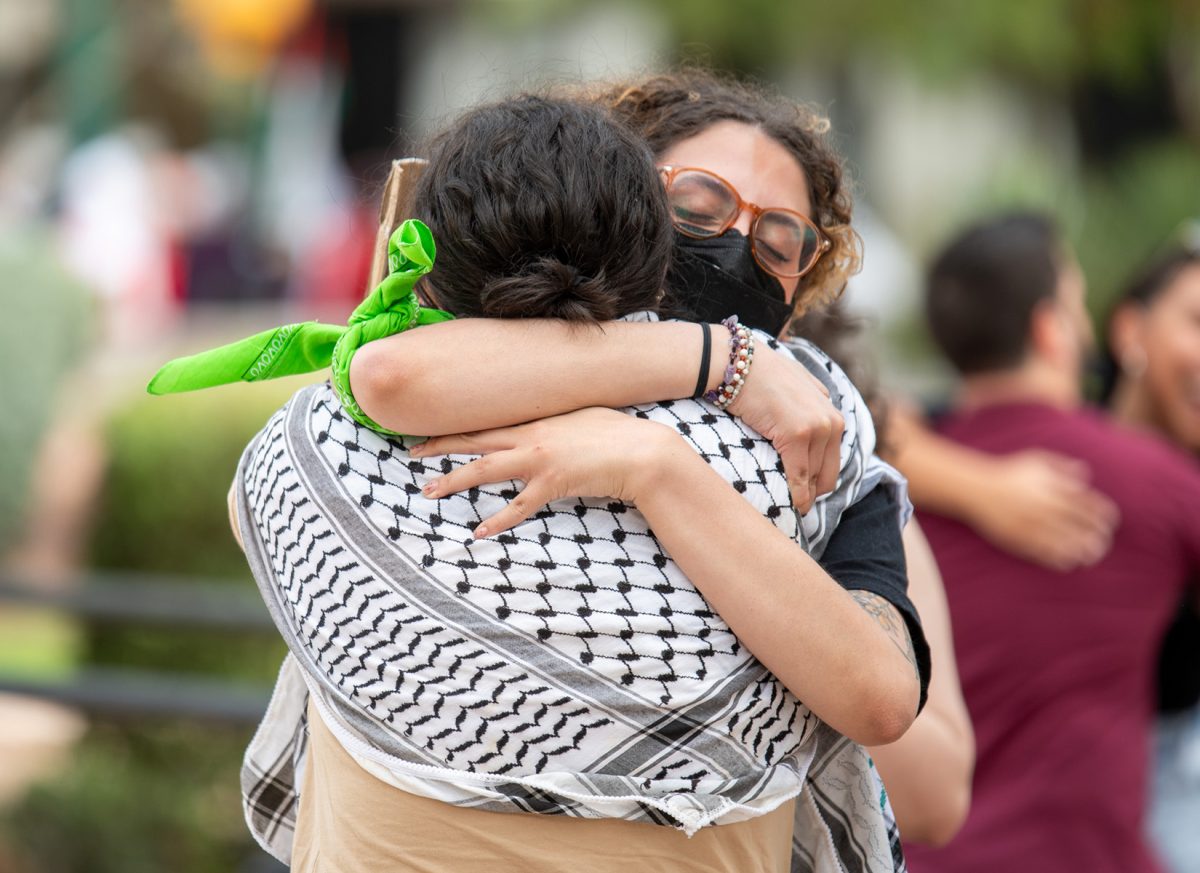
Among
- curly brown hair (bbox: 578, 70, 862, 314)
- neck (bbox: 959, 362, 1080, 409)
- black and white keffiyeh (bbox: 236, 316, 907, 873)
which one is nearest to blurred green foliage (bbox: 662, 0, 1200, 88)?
neck (bbox: 959, 362, 1080, 409)

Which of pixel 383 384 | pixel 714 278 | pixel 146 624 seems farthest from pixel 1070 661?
pixel 146 624

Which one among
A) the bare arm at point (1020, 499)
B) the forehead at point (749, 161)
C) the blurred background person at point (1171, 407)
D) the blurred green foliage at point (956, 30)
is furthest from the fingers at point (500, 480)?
the blurred green foliage at point (956, 30)

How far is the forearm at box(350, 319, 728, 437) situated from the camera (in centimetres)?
139

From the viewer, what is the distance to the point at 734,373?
147 cm

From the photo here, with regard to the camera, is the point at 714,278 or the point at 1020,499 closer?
the point at 714,278

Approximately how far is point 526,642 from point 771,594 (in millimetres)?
235

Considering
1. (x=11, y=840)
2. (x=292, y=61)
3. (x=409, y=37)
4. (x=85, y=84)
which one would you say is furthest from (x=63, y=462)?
(x=409, y=37)

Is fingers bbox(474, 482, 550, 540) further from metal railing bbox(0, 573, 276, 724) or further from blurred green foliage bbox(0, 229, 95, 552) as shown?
blurred green foliage bbox(0, 229, 95, 552)

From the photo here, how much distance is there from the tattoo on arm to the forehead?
0.47 metres

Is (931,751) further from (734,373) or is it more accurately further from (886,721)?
(734,373)

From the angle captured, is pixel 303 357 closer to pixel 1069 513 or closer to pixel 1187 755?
pixel 1069 513

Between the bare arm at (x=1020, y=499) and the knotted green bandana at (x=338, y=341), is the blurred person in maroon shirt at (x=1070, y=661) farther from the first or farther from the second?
the knotted green bandana at (x=338, y=341)

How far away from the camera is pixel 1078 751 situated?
9.18 feet

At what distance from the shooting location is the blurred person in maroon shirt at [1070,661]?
2.78 metres
